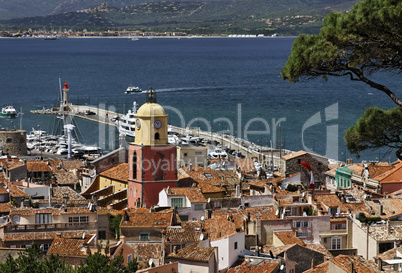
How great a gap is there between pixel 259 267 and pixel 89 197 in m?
14.2

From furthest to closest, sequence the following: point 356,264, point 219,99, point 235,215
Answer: point 219,99 → point 235,215 → point 356,264

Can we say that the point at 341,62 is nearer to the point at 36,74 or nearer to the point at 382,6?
the point at 382,6

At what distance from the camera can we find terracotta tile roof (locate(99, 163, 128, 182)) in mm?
34269

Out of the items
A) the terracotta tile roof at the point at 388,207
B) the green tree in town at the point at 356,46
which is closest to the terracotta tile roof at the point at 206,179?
the terracotta tile roof at the point at 388,207

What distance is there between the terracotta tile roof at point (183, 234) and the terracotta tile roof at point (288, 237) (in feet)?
7.53

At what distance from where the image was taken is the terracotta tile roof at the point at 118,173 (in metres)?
34.3

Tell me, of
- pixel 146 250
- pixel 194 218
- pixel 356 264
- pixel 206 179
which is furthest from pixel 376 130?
pixel 206 179

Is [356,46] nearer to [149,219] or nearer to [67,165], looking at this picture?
[149,219]

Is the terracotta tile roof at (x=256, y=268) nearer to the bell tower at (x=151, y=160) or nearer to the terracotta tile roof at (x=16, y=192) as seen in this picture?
the bell tower at (x=151, y=160)

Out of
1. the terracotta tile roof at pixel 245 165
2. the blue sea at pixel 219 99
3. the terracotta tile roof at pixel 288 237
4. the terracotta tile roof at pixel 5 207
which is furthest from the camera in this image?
the blue sea at pixel 219 99

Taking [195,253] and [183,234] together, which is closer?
[195,253]

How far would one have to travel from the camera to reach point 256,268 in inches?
842

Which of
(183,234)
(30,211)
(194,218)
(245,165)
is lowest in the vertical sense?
(245,165)

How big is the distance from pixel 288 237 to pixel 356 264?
696cm
